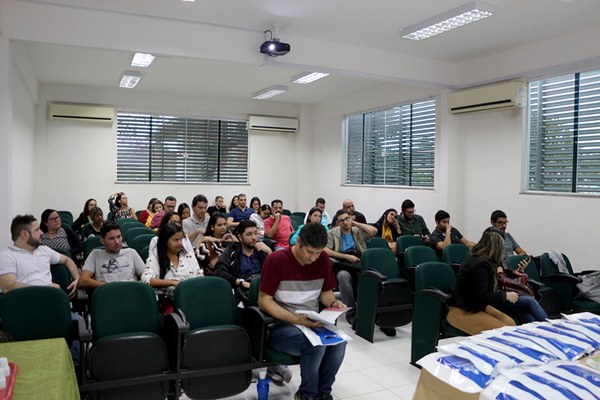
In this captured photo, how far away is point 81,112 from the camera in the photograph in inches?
367

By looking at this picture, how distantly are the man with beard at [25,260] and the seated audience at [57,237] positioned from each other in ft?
4.59

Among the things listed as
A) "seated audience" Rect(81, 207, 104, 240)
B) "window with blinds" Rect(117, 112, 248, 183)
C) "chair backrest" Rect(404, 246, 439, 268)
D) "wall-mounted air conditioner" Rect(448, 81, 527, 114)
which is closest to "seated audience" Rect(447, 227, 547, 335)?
"chair backrest" Rect(404, 246, 439, 268)

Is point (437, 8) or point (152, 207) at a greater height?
point (437, 8)

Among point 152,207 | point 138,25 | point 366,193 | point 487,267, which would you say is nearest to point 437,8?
point 487,267

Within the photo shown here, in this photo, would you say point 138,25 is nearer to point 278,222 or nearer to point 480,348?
point 278,222

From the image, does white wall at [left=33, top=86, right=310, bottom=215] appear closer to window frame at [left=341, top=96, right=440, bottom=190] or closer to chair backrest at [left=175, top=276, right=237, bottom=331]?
window frame at [left=341, top=96, right=440, bottom=190]

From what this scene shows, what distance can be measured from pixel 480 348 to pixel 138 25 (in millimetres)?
4784

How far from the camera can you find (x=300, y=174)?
11.3m

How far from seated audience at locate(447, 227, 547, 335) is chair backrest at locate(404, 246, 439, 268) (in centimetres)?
121

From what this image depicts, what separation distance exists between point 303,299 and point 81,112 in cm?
784

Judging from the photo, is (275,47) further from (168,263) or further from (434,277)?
(434,277)

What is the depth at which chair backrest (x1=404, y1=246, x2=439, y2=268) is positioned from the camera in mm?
4930

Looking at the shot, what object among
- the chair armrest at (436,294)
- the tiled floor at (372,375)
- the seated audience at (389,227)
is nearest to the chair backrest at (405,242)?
the seated audience at (389,227)

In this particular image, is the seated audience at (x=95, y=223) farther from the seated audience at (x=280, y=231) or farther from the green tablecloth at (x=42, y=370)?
the green tablecloth at (x=42, y=370)
